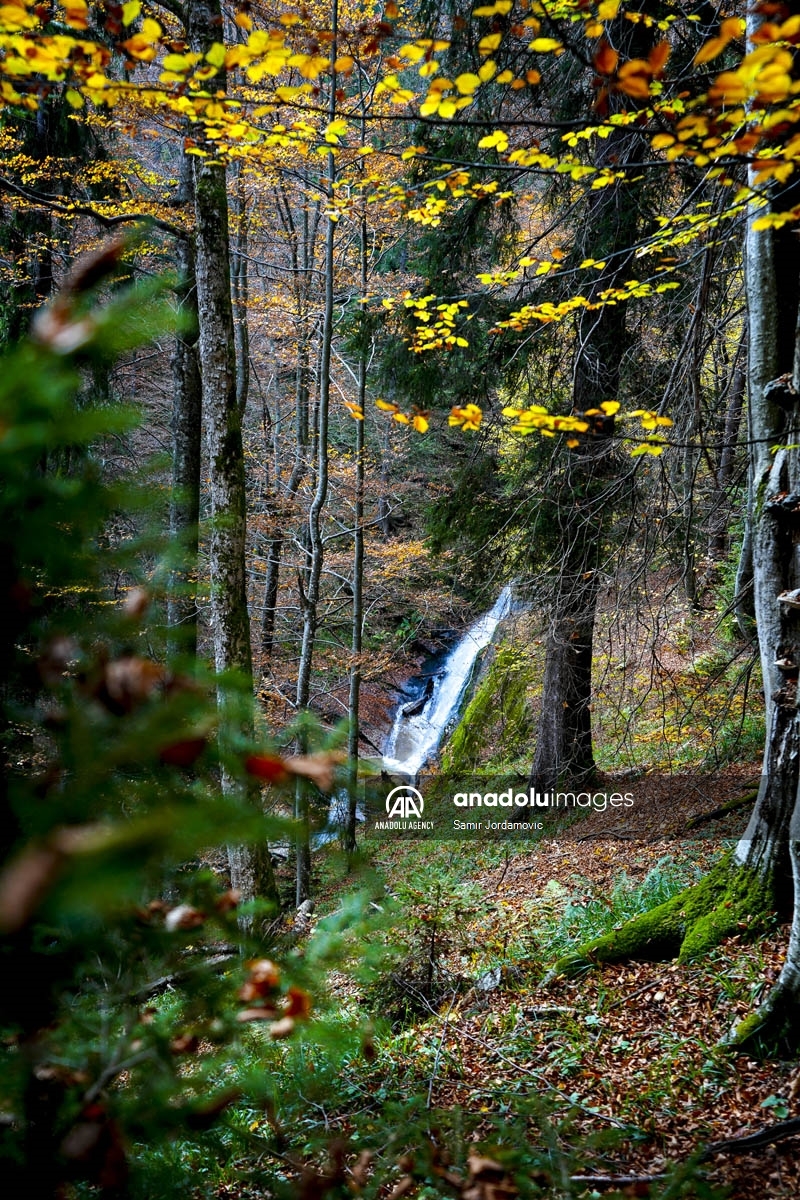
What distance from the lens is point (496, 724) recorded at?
13633 mm

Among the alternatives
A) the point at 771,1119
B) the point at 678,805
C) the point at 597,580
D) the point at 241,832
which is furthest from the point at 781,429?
the point at 678,805

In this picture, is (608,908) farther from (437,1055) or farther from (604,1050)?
(437,1055)

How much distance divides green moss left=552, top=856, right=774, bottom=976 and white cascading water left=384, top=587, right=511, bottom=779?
1047cm

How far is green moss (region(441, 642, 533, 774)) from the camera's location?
13062 mm

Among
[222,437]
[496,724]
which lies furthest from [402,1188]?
[496,724]

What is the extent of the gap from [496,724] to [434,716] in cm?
357

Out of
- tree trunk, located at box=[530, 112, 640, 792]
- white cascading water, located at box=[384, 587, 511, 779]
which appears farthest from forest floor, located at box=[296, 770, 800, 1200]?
white cascading water, located at box=[384, 587, 511, 779]

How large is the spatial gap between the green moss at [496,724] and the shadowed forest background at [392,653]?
30.5 inches

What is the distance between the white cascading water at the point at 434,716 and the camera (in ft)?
51.9

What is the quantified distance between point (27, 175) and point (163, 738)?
10121 millimetres

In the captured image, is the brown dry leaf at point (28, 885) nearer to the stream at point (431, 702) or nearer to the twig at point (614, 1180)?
the twig at point (614, 1180)

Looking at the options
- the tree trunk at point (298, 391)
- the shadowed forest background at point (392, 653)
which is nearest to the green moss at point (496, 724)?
the shadowed forest background at point (392, 653)

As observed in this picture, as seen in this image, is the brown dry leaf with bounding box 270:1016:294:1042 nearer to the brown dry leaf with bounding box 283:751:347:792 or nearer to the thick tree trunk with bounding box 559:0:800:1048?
the brown dry leaf with bounding box 283:751:347:792

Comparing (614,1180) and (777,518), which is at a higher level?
(777,518)
